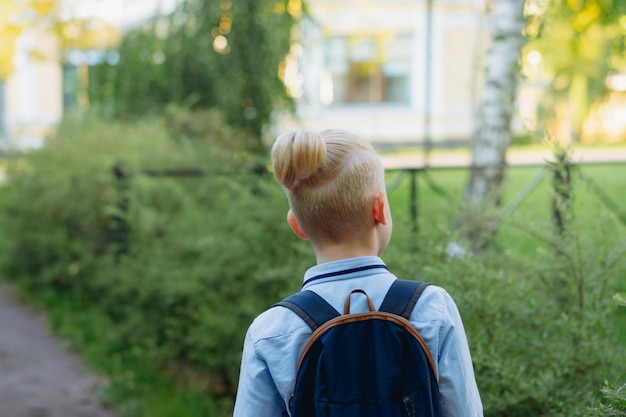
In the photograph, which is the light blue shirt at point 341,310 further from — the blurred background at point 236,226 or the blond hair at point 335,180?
the blurred background at point 236,226

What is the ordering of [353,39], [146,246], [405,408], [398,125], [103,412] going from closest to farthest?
[405,408], [103,412], [146,246], [353,39], [398,125]

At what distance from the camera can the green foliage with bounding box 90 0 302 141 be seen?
28.9ft

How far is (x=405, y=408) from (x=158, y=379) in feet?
12.3

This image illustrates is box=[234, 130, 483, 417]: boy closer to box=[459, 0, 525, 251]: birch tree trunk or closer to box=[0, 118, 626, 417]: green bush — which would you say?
box=[0, 118, 626, 417]: green bush

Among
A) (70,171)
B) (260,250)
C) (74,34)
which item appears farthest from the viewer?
(74,34)

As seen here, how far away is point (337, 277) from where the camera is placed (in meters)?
1.87

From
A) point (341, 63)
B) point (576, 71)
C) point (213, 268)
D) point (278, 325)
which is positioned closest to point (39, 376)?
point (213, 268)

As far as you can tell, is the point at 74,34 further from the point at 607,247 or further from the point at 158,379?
the point at 607,247

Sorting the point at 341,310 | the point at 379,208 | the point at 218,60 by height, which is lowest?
the point at 341,310

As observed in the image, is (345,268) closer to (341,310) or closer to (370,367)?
(341,310)

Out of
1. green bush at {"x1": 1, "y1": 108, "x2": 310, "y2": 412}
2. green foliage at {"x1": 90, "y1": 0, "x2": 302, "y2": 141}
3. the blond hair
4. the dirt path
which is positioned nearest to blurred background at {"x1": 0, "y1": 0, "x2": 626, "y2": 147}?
green foliage at {"x1": 90, "y1": 0, "x2": 302, "y2": 141}

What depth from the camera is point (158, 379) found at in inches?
205

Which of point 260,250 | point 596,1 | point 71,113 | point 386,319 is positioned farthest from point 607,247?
point 71,113

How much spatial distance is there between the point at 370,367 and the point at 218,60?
7.65 meters
